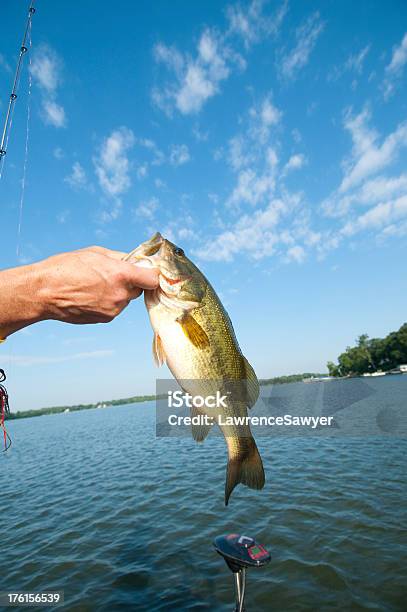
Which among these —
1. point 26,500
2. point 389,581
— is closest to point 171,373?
point 389,581

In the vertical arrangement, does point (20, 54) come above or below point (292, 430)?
above

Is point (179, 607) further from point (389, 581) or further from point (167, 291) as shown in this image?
point (167, 291)

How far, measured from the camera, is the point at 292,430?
2816cm

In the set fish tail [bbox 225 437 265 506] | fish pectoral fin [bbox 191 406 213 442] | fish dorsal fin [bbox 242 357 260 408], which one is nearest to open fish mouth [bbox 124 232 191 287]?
fish dorsal fin [bbox 242 357 260 408]

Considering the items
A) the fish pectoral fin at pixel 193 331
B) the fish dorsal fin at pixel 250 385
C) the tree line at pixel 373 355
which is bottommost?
the fish dorsal fin at pixel 250 385

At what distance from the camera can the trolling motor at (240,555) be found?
159 inches

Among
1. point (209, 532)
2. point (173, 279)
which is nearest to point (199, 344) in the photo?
point (173, 279)

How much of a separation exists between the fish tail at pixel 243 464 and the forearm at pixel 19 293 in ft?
8.40

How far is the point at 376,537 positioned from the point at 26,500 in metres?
16.3

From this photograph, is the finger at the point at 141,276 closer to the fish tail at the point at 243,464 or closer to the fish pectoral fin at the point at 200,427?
the fish pectoral fin at the point at 200,427

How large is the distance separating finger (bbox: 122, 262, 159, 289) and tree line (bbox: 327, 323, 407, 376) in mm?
130958

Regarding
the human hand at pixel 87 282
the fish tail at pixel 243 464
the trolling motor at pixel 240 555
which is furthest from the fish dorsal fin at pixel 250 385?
the trolling motor at pixel 240 555

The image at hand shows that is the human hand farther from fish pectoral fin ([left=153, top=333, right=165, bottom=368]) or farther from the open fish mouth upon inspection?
fish pectoral fin ([left=153, top=333, right=165, bottom=368])

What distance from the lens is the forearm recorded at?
286cm
